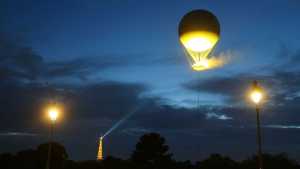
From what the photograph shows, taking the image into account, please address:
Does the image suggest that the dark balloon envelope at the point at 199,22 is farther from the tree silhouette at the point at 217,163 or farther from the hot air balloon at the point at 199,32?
the tree silhouette at the point at 217,163

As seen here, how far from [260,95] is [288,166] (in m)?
37.4

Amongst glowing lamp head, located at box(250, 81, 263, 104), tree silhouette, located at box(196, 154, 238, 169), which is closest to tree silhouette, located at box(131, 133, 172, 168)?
tree silhouette, located at box(196, 154, 238, 169)

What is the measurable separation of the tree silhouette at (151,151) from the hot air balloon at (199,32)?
64075 millimetres

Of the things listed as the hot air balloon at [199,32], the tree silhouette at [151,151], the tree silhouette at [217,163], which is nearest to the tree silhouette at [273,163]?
the tree silhouette at [217,163]

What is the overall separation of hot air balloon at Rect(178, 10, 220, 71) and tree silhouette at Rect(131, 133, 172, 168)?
64.1 m

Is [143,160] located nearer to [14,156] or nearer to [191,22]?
[14,156]

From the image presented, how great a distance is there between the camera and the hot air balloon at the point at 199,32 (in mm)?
17531

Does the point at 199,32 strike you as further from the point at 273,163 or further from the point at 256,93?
the point at 273,163

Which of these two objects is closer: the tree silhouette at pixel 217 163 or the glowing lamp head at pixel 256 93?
the glowing lamp head at pixel 256 93

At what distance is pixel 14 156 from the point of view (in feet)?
229

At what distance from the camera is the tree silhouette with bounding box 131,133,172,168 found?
81675 mm

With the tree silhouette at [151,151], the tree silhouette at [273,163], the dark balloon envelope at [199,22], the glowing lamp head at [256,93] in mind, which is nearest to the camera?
the dark balloon envelope at [199,22]

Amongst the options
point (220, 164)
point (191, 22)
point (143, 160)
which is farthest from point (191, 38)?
point (143, 160)

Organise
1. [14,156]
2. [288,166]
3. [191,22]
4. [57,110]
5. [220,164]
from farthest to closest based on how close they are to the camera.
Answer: [14,156]
[220,164]
[288,166]
[57,110]
[191,22]
